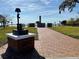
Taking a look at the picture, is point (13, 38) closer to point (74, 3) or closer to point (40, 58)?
point (40, 58)

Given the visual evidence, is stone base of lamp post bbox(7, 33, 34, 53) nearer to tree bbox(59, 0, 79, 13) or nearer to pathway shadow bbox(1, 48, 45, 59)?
pathway shadow bbox(1, 48, 45, 59)

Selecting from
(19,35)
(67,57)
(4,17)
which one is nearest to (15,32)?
(19,35)

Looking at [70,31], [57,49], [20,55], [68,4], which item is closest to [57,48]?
[57,49]

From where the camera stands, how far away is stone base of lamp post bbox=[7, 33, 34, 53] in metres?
8.69

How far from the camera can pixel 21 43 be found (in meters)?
8.75

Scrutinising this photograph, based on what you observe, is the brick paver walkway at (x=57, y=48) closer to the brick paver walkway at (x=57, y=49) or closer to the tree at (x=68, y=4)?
the brick paver walkway at (x=57, y=49)

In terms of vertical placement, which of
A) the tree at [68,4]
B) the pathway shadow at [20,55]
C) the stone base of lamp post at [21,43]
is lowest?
the pathway shadow at [20,55]

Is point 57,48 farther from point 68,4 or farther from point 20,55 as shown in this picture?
point 68,4

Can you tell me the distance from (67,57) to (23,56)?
1.74 metres

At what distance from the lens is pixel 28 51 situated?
9242mm

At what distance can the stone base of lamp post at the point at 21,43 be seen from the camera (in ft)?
28.5

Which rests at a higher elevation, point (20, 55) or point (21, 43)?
point (21, 43)

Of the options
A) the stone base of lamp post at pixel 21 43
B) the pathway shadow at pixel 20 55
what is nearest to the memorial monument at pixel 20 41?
the stone base of lamp post at pixel 21 43

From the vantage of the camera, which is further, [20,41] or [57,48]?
[57,48]
